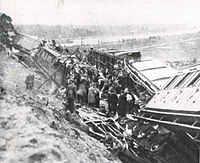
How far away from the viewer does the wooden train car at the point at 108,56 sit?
11.2 metres

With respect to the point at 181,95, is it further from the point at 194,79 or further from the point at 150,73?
the point at 150,73

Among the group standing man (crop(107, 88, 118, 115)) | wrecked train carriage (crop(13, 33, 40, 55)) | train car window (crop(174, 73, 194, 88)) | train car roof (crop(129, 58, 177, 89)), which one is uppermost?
wrecked train carriage (crop(13, 33, 40, 55))

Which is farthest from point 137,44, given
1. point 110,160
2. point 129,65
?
point 110,160

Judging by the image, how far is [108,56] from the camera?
11.6m

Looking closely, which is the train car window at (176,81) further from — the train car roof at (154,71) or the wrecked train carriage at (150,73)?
the train car roof at (154,71)

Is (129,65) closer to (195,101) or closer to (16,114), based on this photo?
(195,101)

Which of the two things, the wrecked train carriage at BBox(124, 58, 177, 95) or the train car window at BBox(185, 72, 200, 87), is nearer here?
the train car window at BBox(185, 72, 200, 87)

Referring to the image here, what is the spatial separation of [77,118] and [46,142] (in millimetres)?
3050

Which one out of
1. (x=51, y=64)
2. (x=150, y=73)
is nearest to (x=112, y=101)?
(x=150, y=73)

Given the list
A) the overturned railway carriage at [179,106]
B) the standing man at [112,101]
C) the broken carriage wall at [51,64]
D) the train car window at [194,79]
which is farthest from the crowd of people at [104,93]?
the train car window at [194,79]

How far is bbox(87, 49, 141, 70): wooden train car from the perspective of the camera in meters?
11.2

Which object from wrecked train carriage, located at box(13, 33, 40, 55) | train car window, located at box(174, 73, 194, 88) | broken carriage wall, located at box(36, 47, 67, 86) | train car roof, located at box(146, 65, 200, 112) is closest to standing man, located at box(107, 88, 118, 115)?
train car roof, located at box(146, 65, 200, 112)

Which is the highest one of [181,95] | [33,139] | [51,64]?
[181,95]

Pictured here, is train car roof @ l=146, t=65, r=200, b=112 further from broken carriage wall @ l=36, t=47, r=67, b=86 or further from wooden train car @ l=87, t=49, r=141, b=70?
broken carriage wall @ l=36, t=47, r=67, b=86
